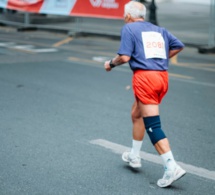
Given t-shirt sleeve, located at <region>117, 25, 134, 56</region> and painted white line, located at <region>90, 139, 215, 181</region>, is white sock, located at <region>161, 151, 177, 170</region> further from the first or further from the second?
t-shirt sleeve, located at <region>117, 25, 134, 56</region>

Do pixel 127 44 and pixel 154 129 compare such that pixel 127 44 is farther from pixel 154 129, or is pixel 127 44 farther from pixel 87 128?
pixel 87 128

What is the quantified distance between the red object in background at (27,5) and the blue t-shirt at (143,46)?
43.9 feet

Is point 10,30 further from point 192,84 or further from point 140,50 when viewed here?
point 140,50

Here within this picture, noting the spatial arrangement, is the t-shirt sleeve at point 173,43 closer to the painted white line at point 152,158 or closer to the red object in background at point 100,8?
the painted white line at point 152,158

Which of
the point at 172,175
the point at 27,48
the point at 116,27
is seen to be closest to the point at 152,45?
the point at 172,175

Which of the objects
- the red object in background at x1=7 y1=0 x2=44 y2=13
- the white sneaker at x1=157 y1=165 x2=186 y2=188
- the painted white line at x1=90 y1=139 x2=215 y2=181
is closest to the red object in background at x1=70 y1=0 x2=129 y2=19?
the red object in background at x1=7 y1=0 x2=44 y2=13

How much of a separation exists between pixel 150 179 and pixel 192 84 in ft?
16.9

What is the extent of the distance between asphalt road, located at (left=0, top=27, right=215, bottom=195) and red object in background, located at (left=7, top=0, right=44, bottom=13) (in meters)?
5.72

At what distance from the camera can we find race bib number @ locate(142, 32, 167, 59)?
483cm

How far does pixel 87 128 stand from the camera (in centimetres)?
663

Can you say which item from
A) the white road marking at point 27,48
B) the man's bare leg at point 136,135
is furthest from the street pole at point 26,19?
the man's bare leg at point 136,135

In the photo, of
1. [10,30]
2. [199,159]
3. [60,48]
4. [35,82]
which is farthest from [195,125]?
[10,30]

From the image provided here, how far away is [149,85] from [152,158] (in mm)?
1023

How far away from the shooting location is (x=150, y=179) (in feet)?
16.2
